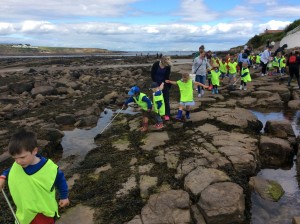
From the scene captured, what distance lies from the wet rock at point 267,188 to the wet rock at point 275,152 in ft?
4.82

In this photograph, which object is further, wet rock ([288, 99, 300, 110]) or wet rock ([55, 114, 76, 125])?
wet rock ([288, 99, 300, 110])

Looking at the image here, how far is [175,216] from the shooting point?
470 cm

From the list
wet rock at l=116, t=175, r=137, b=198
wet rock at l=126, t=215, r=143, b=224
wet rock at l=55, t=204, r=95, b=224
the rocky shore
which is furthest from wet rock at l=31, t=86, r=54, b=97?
wet rock at l=126, t=215, r=143, b=224

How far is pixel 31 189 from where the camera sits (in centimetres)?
323

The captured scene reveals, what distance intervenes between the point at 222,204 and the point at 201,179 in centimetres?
86

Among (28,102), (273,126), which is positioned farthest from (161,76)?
(28,102)

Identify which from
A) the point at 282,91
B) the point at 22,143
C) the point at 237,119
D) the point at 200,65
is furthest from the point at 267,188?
the point at 282,91

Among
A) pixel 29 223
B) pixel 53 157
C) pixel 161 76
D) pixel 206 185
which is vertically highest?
pixel 161 76

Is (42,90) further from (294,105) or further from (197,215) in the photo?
(197,215)

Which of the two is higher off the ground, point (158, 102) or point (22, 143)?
point (22, 143)

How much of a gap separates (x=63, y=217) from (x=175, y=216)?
179 centimetres

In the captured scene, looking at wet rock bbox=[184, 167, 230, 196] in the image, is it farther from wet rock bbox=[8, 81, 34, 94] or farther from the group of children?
wet rock bbox=[8, 81, 34, 94]

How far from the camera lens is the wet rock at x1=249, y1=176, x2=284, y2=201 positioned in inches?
218

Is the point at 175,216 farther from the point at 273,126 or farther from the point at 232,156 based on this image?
the point at 273,126
